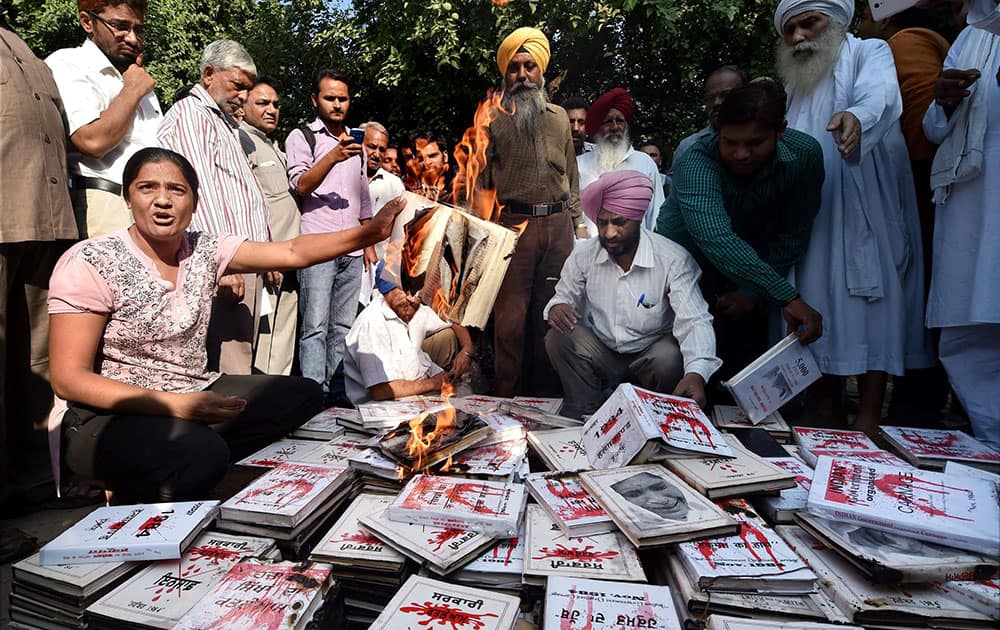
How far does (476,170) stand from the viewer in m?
4.08

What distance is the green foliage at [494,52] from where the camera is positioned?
219 inches

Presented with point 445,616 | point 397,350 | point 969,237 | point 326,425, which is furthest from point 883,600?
point 397,350

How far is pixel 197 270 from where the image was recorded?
8.70 ft

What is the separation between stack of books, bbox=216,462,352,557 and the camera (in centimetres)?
194

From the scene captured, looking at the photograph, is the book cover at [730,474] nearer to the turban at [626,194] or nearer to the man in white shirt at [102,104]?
the turban at [626,194]

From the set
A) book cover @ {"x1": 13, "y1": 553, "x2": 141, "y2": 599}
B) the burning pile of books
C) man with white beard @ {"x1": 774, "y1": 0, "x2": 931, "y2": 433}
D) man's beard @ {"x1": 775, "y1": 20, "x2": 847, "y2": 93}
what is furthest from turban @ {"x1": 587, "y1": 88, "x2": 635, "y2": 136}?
book cover @ {"x1": 13, "y1": 553, "x2": 141, "y2": 599}

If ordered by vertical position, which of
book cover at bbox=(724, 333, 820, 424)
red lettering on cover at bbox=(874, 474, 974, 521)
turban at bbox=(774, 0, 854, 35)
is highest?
Answer: turban at bbox=(774, 0, 854, 35)

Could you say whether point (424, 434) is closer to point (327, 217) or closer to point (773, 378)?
point (773, 378)

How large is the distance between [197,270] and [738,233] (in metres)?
2.86

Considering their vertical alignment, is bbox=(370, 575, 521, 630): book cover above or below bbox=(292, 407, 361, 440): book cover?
below

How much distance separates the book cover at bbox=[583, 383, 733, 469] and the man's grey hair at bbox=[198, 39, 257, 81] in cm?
300

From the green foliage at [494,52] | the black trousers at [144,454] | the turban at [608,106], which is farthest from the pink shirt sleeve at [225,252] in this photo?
the green foliage at [494,52]

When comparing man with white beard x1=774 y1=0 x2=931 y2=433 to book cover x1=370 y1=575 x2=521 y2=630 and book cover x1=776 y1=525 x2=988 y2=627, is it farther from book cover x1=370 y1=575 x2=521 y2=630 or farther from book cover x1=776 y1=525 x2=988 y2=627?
book cover x1=370 y1=575 x2=521 y2=630

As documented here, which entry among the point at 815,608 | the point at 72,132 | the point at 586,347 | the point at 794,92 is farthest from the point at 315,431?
the point at 794,92
